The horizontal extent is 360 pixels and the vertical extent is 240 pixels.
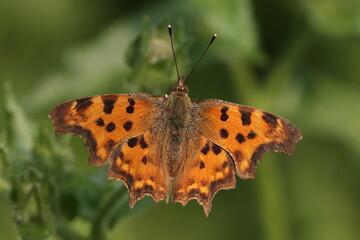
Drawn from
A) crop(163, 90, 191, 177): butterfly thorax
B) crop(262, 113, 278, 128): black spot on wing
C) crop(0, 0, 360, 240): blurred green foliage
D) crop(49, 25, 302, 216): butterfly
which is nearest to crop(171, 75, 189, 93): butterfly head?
crop(163, 90, 191, 177): butterfly thorax

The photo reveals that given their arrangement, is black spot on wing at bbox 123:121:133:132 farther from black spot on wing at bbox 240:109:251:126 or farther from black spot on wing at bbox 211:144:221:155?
black spot on wing at bbox 240:109:251:126

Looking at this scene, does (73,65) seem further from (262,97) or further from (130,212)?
(130,212)

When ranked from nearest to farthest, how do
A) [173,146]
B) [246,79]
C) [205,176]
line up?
[205,176] < [173,146] < [246,79]

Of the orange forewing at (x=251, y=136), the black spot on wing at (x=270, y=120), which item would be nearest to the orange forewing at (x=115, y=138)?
the orange forewing at (x=251, y=136)

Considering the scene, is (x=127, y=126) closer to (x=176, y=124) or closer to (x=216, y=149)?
(x=176, y=124)

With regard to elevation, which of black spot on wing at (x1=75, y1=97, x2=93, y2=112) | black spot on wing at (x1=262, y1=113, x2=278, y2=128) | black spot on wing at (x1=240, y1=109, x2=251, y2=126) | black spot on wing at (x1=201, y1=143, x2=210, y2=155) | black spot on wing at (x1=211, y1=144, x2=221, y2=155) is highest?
black spot on wing at (x1=262, y1=113, x2=278, y2=128)

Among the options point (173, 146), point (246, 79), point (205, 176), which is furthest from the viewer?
point (246, 79)

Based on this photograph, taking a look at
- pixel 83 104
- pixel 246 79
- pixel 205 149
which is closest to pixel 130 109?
pixel 83 104
